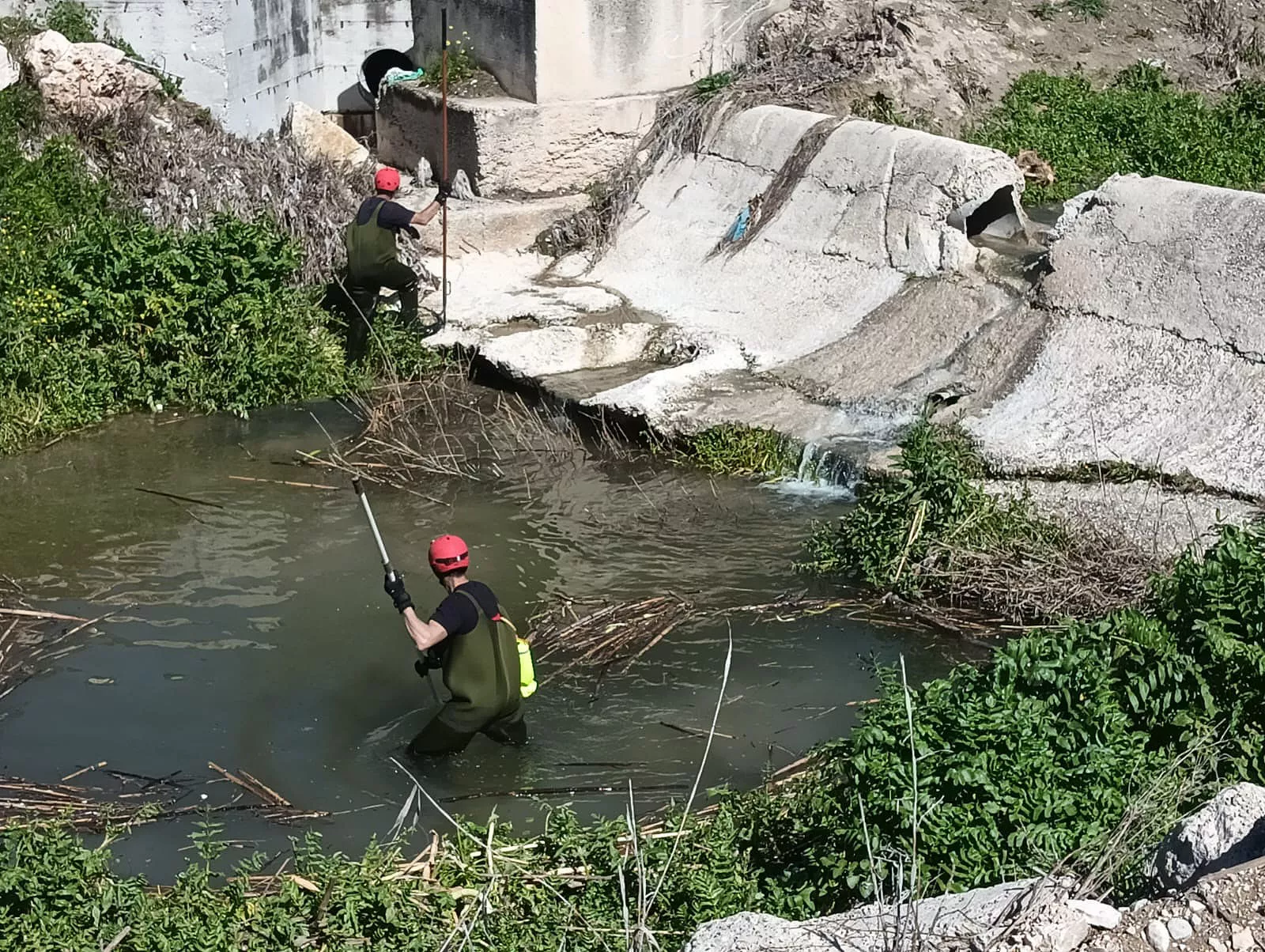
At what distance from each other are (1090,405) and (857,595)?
219 cm

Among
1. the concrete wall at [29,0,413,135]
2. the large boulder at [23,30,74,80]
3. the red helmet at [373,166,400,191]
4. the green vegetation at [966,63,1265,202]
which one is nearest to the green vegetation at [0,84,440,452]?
the red helmet at [373,166,400,191]

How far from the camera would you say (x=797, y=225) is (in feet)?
40.9

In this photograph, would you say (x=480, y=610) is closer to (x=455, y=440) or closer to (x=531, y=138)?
(x=455, y=440)

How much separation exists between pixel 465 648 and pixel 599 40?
8.91 meters

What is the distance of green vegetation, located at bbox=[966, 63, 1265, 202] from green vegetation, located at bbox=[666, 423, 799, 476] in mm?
4855

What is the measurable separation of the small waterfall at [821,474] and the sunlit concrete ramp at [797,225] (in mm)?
1509

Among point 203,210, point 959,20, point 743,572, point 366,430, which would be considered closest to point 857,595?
point 743,572

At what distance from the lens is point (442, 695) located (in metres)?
7.70

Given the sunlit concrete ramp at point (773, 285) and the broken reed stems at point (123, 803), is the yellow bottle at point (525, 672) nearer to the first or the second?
the broken reed stems at point (123, 803)

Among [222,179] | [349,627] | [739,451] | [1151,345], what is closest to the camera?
[349,627]

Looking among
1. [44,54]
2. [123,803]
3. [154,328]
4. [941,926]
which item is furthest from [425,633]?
[44,54]

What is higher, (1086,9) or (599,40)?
(1086,9)

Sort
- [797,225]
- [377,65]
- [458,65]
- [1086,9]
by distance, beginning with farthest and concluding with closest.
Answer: [377,65]
[1086,9]
[458,65]
[797,225]

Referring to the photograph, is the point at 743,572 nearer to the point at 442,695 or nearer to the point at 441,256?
the point at 442,695
